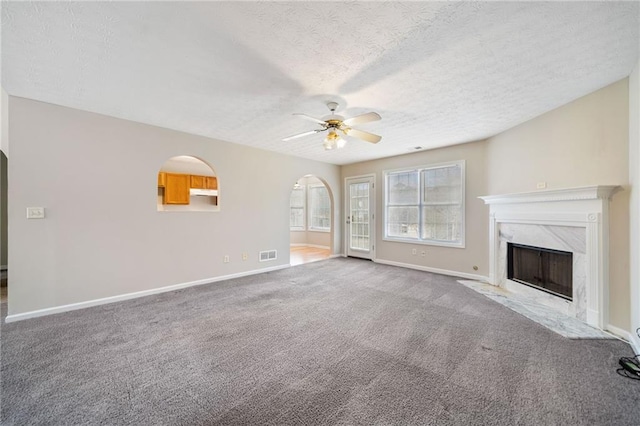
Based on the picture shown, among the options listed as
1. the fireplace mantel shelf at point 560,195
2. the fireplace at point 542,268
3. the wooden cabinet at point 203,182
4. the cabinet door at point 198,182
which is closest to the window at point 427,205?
the fireplace mantel shelf at point 560,195

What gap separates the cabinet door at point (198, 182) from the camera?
6289 mm

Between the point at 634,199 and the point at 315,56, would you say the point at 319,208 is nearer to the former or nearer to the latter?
the point at 315,56

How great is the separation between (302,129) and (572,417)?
158 inches

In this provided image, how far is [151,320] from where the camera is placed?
2902 millimetres

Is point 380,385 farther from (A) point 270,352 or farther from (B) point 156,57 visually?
(B) point 156,57

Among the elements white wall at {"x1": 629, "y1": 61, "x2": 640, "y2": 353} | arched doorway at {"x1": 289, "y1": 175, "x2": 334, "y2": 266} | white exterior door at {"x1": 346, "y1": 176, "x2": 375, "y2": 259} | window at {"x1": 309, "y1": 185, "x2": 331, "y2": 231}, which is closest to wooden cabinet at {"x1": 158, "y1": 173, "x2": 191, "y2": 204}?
arched doorway at {"x1": 289, "y1": 175, "x2": 334, "y2": 266}

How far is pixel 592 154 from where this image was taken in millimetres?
2793

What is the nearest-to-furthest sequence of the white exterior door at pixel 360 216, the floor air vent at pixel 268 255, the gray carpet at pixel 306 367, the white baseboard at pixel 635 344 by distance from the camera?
the gray carpet at pixel 306 367 < the white baseboard at pixel 635 344 < the floor air vent at pixel 268 255 < the white exterior door at pixel 360 216

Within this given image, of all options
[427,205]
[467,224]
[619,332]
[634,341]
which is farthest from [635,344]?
[427,205]

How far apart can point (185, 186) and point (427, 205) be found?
227 inches

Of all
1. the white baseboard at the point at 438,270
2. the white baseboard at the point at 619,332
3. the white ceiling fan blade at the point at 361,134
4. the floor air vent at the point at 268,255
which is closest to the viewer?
the white baseboard at the point at 619,332

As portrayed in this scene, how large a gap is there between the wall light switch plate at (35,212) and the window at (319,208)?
6.85 metres

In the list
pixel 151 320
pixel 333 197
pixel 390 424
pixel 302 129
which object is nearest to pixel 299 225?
pixel 333 197

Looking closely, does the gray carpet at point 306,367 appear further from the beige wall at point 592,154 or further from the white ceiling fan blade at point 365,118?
the white ceiling fan blade at point 365,118
